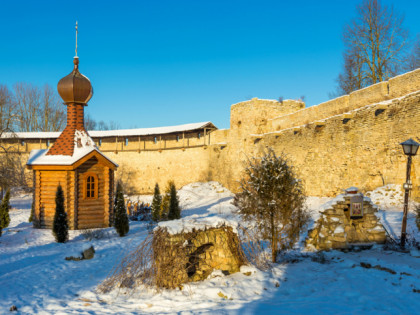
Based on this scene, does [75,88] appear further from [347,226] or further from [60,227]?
[347,226]

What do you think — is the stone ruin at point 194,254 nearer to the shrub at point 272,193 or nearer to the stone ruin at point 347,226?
the shrub at point 272,193

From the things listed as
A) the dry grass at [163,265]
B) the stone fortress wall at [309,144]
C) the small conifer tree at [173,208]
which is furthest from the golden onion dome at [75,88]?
the dry grass at [163,265]

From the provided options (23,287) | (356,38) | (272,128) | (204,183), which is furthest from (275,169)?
(204,183)

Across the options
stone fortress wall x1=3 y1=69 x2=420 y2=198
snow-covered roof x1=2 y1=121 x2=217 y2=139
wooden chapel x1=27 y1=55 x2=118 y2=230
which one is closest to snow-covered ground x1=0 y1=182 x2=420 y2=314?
stone fortress wall x1=3 y1=69 x2=420 y2=198

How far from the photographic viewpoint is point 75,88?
1429 cm

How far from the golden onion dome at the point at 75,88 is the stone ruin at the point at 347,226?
440 inches

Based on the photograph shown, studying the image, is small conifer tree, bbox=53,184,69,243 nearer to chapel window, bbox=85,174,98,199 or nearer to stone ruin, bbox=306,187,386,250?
chapel window, bbox=85,174,98,199

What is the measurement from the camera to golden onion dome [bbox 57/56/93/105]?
14266 millimetres

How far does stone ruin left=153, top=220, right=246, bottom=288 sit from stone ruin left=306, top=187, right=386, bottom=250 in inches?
92.9

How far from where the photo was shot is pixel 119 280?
568cm

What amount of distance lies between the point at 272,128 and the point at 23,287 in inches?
710

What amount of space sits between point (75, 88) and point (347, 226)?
38.9 ft

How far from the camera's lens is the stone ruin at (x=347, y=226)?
7352 mm

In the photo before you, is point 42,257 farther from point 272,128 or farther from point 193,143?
point 193,143
